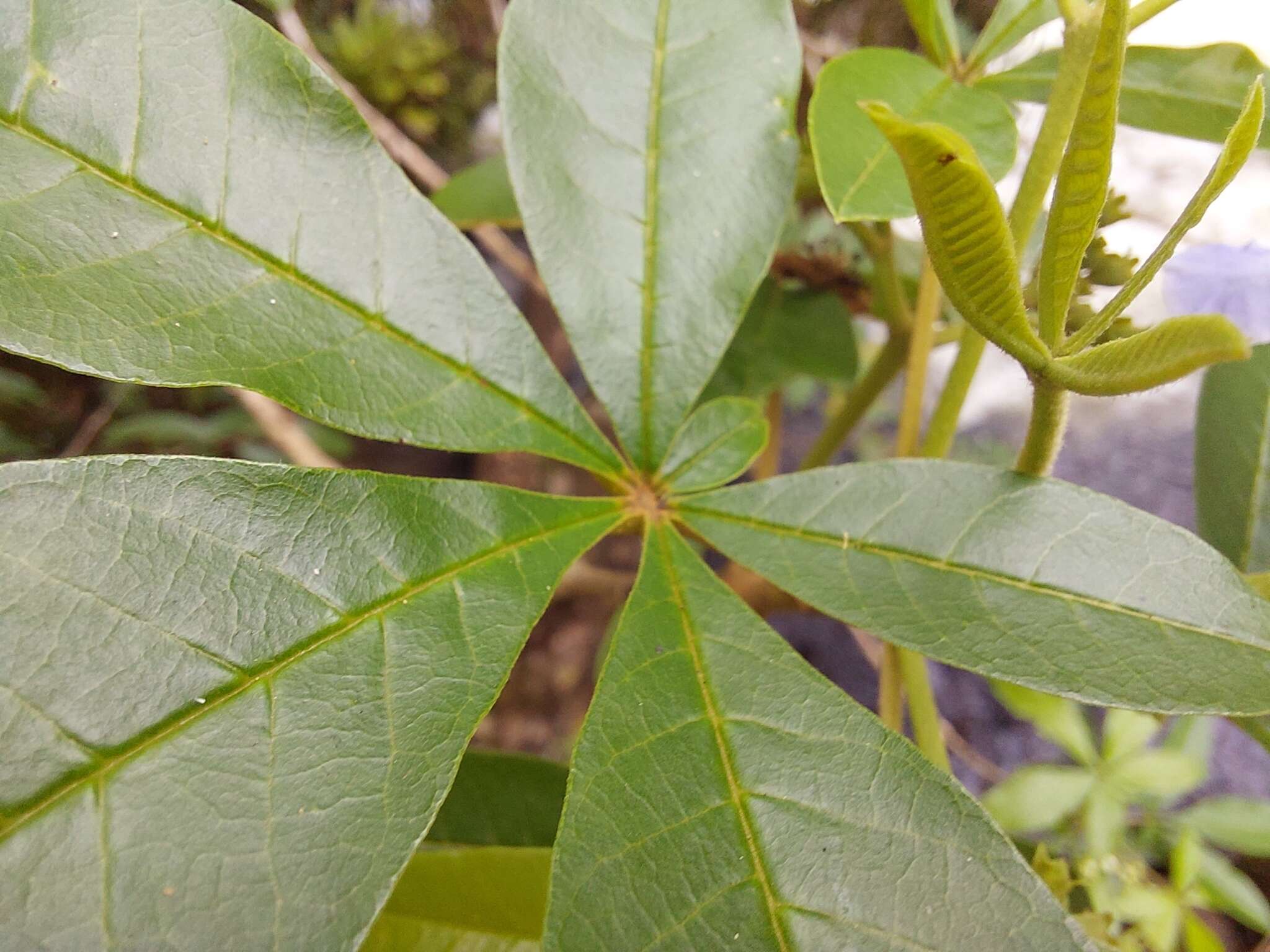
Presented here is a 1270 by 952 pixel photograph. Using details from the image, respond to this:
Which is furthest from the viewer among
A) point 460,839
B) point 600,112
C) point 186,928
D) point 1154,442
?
point 1154,442

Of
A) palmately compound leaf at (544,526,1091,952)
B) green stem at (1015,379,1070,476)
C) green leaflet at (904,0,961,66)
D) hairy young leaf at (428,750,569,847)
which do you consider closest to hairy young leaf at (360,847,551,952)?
hairy young leaf at (428,750,569,847)

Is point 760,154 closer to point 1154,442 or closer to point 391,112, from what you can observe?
point 1154,442

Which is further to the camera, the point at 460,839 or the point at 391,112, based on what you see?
the point at 391,112

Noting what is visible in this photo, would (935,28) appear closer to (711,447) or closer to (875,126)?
(875,126)

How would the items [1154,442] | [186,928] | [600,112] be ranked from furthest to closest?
[1154,442] → [600,112] → [186,928]

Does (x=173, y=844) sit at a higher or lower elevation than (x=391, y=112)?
lower

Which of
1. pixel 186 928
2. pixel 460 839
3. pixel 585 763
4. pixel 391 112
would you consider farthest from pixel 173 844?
pixel 391 112

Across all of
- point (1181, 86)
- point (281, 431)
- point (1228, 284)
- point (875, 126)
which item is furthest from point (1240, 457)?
point (281, 431)
